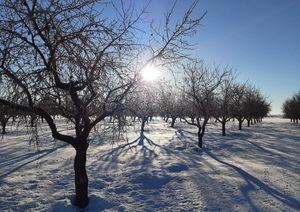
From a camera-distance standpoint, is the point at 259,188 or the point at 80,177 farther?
the point at 259,188

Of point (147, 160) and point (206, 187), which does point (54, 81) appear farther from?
point (147, 160)

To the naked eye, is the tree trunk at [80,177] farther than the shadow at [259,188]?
No

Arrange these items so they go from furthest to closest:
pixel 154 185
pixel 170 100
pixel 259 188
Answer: pixel 170 100 < pixel 154 185 < pixel 259 188

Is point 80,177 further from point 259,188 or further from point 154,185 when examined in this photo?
point 259,188

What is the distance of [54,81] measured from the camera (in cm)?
654

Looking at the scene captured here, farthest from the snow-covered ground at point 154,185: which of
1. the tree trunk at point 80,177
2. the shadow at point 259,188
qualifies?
the tree trunk at point 80,177

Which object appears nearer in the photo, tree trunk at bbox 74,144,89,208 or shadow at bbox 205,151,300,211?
tree trunk at bbox 74,144,89,208

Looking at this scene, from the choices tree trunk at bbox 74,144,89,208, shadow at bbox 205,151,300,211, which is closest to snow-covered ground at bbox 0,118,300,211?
shadow at bbox 205,151,300,211

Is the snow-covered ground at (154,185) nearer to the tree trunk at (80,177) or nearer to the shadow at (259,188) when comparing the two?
the shadow at (259,188)

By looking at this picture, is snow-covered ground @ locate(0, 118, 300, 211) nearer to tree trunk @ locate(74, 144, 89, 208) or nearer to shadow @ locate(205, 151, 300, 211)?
shadow @ locate(205, 151, 300, 211)

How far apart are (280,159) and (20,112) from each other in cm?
1285

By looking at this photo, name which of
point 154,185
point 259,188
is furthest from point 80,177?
point 259,188

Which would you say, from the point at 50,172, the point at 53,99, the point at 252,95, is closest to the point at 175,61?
the point at 53,99

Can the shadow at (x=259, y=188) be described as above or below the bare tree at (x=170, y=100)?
below
